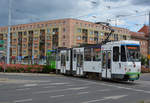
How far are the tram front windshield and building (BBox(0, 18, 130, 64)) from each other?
5697cm

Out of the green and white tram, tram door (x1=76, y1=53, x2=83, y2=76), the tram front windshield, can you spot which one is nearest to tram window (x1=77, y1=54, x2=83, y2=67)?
tram door (x1=76, y1=53, x2=83, y2=76)

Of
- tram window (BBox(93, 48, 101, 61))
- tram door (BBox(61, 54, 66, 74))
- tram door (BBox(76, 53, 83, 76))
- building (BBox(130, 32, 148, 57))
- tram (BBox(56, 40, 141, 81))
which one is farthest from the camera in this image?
building (BBox(130, 32, 148, 57))

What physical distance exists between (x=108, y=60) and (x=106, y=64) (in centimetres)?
42

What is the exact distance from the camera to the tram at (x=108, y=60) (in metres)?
17.6

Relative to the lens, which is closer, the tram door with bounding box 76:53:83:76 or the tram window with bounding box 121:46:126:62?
the tram window with bounding box 121:46:126:62

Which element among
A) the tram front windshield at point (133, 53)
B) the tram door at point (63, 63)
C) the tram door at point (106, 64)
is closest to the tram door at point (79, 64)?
the tram door at point (63, 63)

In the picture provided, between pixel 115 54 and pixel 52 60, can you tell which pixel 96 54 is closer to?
pixel 115 54

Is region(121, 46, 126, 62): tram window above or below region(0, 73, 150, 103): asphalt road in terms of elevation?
above

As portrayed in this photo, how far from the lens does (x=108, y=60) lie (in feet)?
63.2

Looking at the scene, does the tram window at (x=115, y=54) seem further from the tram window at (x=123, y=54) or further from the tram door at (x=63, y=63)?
the tram door at (x=63, y=63)

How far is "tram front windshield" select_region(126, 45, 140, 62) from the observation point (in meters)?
17.6

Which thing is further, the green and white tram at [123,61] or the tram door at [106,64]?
the tram door at [106,64]

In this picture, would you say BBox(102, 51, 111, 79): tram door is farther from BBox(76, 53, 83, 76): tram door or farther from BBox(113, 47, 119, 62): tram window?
BBox(76, 53, 83, 76): tram door

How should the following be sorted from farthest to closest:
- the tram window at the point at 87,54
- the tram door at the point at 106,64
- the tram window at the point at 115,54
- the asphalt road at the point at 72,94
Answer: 1. the tram window at the point at 87,54
2. the tram door at the point at 106,64
3. the tram window at the point at 115,54
4. the asphalt road at the point at 72,94
